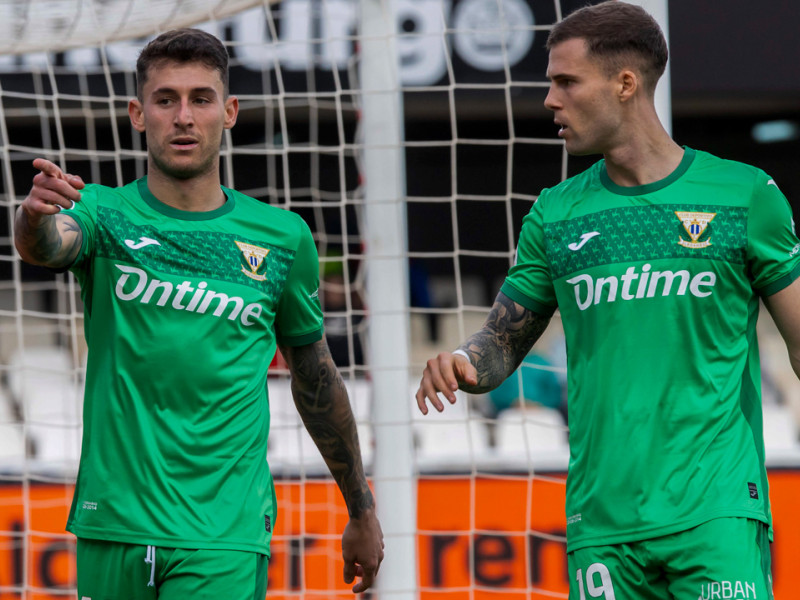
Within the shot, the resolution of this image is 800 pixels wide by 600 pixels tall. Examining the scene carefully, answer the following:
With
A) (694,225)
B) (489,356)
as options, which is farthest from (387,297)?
(694,225)

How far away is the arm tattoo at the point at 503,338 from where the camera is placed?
9.34ft

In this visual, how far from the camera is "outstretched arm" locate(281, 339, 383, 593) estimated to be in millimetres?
3205

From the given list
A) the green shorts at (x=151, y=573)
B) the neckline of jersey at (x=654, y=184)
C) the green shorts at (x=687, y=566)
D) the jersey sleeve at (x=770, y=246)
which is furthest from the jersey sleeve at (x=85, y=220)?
the jersey sleeve at (x=770, y=246)

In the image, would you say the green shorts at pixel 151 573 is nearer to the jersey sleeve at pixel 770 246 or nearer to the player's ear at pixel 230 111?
the player's ear at pixel 230 111

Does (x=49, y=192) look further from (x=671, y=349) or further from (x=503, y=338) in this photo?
(x=671, y=349)

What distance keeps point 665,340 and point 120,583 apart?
1.37m

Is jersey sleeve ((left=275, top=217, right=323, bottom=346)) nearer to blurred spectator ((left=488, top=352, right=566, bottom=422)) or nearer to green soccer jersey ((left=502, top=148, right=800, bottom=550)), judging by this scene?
green soccer jersey ((left=502, top=148, right=800, bottom=550))

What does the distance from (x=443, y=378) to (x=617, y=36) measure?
933 millimetres

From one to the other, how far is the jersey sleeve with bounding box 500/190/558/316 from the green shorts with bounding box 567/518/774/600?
2.02 feet

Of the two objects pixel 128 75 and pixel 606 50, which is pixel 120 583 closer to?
pixel 606 50

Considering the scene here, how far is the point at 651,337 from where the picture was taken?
271 centimetres

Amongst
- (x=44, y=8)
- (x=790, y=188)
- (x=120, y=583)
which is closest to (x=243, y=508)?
(x=120, y=583)

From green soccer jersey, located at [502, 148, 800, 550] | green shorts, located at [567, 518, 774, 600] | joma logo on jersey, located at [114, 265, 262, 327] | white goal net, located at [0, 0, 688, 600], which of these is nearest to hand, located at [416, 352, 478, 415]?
green soccer jersey, located at [502, 148, 800, 550]

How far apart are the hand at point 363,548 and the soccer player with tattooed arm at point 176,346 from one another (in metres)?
0.34
